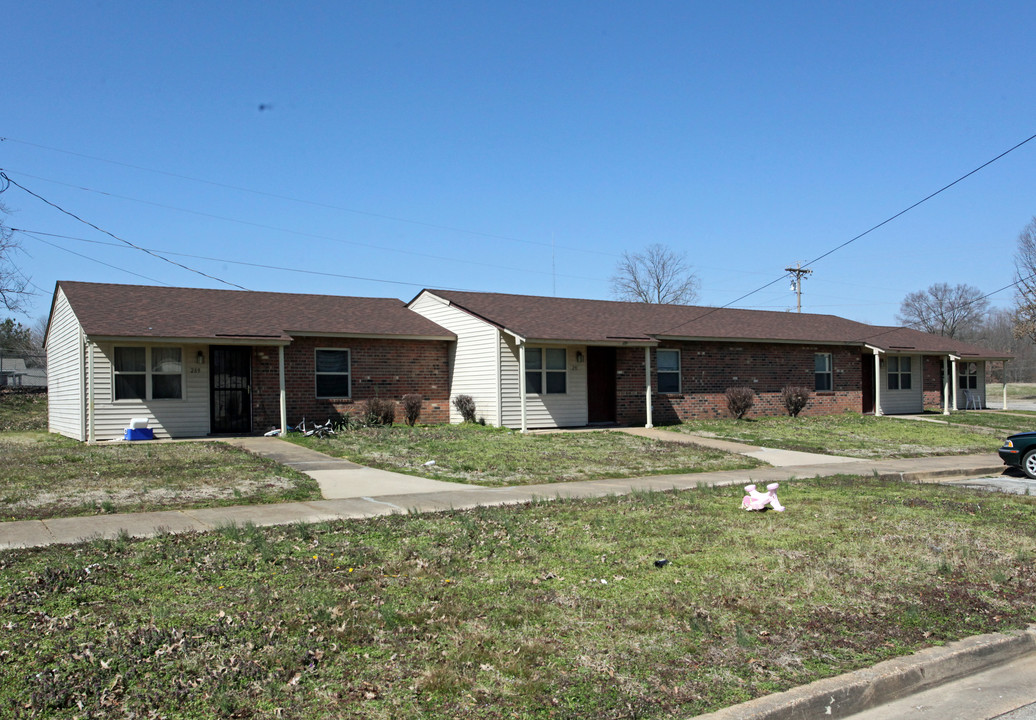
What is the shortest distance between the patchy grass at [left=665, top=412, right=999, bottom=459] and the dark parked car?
110 inches

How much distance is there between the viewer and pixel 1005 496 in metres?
11.3

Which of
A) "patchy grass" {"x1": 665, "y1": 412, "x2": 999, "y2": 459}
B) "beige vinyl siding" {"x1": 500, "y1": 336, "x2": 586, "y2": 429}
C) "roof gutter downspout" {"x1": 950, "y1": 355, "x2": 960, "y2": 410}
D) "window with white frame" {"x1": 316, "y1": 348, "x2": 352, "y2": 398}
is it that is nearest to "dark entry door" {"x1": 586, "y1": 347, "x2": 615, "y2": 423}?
"beige vinyl siding" {"x1": 500, "y1": 336, "x2": 586, "y2": 429}

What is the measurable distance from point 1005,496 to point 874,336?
69.8ft

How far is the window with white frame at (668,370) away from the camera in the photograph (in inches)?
980

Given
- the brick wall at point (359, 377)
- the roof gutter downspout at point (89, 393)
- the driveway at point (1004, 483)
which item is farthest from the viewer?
the brick wall at point (359, 377)

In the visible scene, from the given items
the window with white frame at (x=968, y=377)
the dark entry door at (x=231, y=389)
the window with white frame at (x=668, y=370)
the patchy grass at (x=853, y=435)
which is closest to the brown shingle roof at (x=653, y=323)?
the window with white frame at (x=668, y=370)

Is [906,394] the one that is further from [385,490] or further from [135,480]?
[135,480]

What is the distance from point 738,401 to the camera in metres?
25.2

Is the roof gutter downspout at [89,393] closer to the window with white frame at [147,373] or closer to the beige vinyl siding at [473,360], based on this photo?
the window with white frame at [147,373]

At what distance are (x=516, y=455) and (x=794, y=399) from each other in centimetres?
1393

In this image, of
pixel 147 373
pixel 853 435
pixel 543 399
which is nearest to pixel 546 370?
pixel 543 399

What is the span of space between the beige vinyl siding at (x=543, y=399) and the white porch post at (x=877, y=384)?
12053 mm

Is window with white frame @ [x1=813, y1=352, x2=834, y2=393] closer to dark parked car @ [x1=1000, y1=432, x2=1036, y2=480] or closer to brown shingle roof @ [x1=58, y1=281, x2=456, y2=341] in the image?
brown shingle roof @ [x1=58, y1=281, x2=456, y2=341]

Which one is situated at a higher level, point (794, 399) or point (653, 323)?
point (653, 323)
